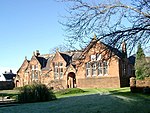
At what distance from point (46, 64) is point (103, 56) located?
49.0 metres

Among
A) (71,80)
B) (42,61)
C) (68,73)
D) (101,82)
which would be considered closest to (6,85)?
(42,61)

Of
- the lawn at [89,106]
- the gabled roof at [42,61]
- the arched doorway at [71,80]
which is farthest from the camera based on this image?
the gabled roof at [42,61]

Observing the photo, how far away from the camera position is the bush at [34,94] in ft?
96.8

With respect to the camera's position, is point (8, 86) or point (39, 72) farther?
point (8, 86)

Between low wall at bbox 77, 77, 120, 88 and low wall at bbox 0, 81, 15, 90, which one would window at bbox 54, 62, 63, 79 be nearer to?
low wall at bbox 77, 77, 120, 88

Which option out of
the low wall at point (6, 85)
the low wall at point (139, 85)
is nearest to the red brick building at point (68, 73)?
the low wall at point (6, 85)

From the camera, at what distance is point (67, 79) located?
56.0 meters

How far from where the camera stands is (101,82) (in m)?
50.2

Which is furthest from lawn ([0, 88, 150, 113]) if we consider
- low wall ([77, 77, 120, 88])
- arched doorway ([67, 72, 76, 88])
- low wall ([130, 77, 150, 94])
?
arched doorway ([67, 72, 76, 88])

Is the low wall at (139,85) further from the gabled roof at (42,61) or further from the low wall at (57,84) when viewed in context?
the gabled roof at (42,61)

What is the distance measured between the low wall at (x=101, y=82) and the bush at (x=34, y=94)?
1983 cm

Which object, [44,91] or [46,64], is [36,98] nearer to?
[44,91]

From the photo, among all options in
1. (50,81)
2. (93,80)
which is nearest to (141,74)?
(93,80)

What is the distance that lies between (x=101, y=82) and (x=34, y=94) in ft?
71.5
